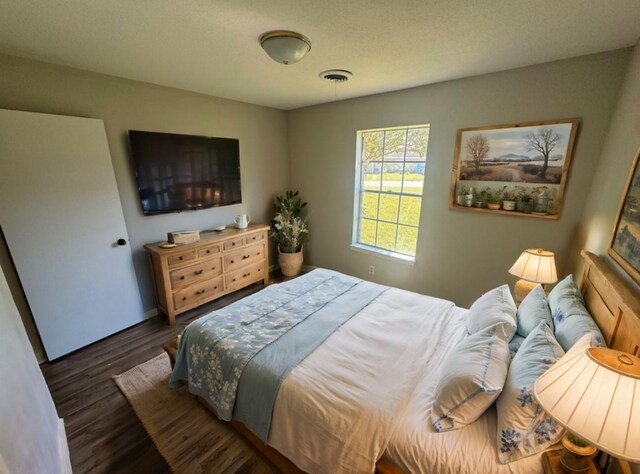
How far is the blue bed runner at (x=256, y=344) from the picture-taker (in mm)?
1385

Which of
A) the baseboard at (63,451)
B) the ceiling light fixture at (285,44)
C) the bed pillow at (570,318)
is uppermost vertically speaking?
the ceiling light fixture at (285,44)

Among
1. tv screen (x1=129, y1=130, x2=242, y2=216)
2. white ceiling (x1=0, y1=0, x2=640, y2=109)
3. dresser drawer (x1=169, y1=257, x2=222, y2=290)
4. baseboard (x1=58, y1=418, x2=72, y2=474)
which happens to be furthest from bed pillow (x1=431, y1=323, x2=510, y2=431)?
A: tv screen (x1=129, y1=130, x2=242, y2=216)

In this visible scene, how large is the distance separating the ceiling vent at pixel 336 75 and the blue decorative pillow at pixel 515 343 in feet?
7.41

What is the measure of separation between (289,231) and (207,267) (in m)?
1.27

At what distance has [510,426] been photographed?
96cm

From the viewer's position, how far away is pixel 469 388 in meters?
1.07

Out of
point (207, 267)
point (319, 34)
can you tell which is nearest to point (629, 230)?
point (319, 34)

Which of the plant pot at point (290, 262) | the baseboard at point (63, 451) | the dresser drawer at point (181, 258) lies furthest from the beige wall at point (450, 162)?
the baseboard at point (63, 451)

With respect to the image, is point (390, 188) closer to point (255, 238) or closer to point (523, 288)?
point (523, 288)

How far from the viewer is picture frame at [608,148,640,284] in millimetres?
1132

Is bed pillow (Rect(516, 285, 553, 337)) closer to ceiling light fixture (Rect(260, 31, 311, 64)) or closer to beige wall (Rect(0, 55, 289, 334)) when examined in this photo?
ceiling light fixture (Rect(260, 31, 311, 64))

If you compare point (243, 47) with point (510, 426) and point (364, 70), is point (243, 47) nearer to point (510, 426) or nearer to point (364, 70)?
point (364, 70)

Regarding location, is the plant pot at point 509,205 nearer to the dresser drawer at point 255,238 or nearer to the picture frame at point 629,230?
the picture frame at point 629,230

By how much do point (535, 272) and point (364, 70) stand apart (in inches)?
79.8
